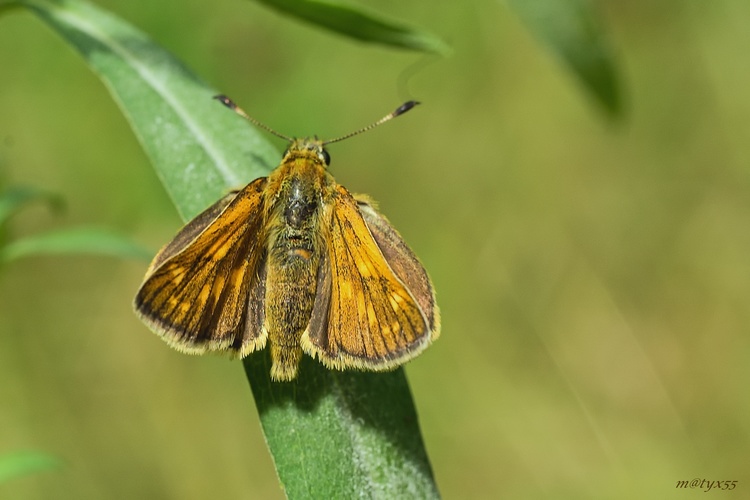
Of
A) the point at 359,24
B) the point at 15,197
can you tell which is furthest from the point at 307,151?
the point at 15,197

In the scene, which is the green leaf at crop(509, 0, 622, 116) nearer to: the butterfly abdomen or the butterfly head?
the butterfly head

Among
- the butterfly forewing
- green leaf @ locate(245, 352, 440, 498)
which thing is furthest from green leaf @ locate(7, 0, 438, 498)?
the butterfly forewing

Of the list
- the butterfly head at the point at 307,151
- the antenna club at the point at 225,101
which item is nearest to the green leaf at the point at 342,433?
the butterfly head at the point at 307,151

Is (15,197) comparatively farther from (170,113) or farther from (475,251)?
(475,251)

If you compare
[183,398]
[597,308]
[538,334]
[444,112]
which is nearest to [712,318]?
[597,308]

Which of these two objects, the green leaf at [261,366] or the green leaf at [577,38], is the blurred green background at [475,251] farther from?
the green leaf at [261,366]

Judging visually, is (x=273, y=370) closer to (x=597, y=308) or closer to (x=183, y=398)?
(x=183, y=398)
